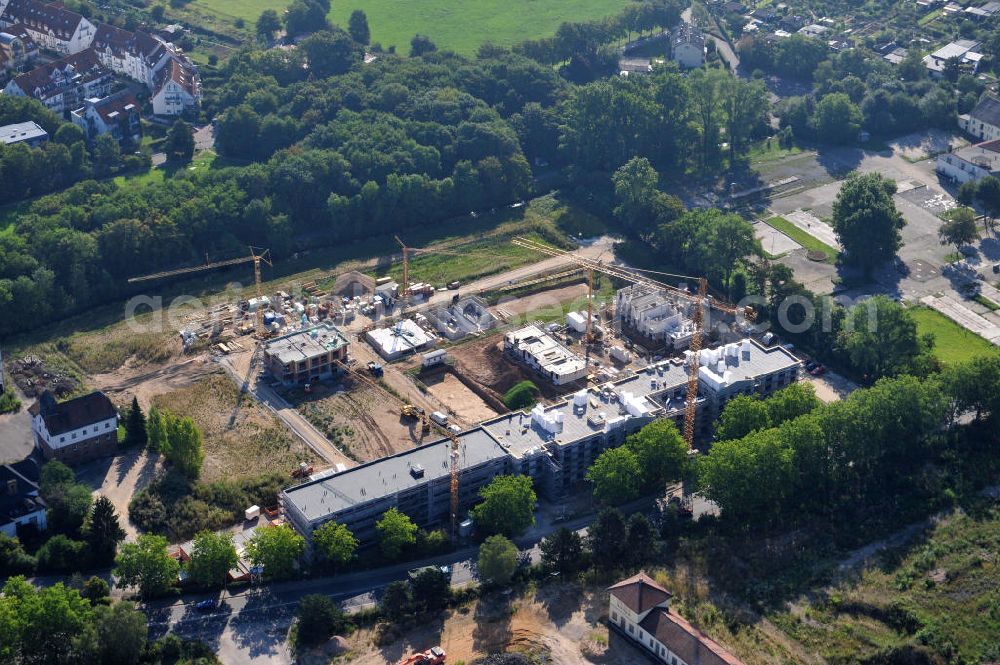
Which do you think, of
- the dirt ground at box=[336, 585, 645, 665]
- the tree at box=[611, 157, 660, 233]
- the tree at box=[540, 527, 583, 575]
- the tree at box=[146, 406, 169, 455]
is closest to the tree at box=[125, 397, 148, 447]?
the tree at box=[146, 406, 169, 455]

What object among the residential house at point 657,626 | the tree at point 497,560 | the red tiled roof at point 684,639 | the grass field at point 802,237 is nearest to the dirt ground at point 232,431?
the tree at point 497,560

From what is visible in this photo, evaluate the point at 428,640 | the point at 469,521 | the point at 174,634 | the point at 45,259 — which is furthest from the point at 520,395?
the point at 45,259

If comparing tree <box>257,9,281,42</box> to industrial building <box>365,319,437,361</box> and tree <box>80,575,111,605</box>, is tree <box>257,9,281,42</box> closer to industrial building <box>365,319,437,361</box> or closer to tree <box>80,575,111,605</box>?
industrial building <box>365,319,437,361</box>

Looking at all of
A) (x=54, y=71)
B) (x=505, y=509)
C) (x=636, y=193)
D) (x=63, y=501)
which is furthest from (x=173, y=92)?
(x=505, y=509)

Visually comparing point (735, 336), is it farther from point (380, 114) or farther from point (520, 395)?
point (380, 114)

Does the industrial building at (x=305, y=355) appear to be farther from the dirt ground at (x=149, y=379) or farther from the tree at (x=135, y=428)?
the tree at (x=135, y=428)

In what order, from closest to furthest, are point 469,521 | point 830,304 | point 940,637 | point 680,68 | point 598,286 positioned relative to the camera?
point 940,637 → point 469,521 → point 830,304 → point 598,286 → point 680,68
